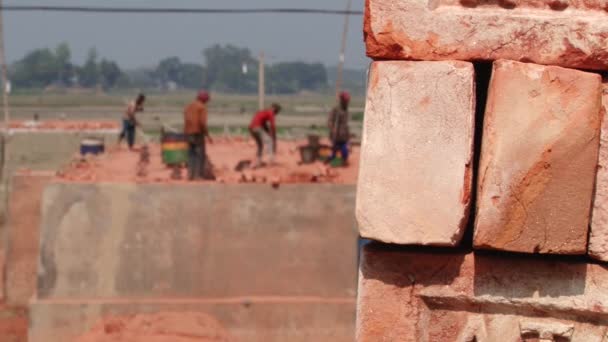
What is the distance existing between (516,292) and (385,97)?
0.64 m

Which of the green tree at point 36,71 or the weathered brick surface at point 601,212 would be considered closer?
the weathered brick surface at point 601,212

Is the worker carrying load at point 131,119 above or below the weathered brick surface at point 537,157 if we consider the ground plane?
below

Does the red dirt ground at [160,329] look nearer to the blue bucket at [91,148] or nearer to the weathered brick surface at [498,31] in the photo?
the blue bucket at [91,148]

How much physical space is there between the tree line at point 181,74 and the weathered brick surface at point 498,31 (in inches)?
4222

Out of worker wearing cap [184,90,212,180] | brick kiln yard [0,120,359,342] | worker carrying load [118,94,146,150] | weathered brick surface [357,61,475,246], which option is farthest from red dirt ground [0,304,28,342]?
weathered brick surface [357,61,475,246]

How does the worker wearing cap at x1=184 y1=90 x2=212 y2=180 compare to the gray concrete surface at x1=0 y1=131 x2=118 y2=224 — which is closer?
the worker wearing cap at x1=184 y1=90 x2=212 y2=180

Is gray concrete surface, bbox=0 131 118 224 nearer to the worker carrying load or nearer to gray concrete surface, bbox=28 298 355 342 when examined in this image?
the worker carrying load

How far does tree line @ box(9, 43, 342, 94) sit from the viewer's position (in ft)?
383

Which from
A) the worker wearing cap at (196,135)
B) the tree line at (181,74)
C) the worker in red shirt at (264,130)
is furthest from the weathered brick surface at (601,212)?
the tree line at (181,74)

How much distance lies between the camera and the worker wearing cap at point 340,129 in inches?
738

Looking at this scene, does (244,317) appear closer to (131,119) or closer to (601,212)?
(131,119)

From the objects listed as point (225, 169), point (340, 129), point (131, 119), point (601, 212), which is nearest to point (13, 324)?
point (225, 169)

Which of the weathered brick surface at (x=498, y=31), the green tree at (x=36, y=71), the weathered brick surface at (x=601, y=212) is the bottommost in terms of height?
the green tree at (x=36, y=71)

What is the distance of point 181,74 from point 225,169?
374 ft
